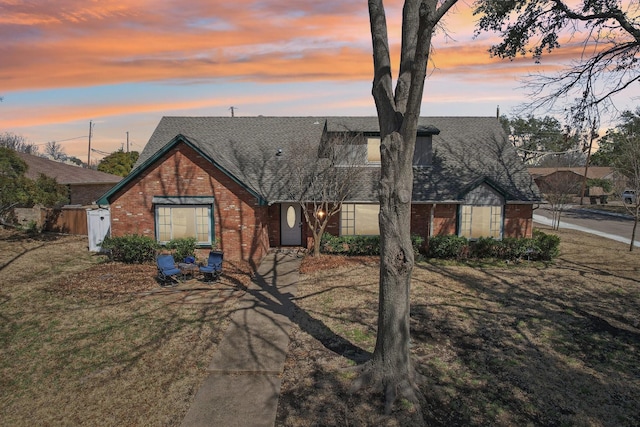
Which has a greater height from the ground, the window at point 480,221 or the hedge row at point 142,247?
the window at point 480,221

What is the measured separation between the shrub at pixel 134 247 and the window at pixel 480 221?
1330 cm

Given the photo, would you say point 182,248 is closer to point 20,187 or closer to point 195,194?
point 195,194

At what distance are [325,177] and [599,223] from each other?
84.4 feet

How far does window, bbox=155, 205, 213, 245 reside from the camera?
16219 millimetres

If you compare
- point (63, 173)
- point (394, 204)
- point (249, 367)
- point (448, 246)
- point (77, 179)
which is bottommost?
point (249, 367)

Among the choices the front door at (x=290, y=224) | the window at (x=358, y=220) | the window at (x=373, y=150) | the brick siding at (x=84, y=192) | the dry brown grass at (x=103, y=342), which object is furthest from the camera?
the brick siding at (x=84, y=192)

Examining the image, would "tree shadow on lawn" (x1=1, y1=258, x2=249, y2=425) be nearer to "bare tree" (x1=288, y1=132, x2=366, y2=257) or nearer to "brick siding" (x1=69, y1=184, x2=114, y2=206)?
"bare tree" (x1=288, y1=132, x2=366, y2=257)

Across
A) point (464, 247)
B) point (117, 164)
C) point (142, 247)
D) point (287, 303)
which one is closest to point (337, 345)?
point (287, 303)

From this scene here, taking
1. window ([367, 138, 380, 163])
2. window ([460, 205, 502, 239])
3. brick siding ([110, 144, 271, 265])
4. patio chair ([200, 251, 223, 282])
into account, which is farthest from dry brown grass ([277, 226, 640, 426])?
window ([367, 138, 380, 163])

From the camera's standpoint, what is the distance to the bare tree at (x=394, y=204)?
21.8ft

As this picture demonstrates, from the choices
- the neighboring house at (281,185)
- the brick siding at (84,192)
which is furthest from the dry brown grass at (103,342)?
the brick siding at (84,192)

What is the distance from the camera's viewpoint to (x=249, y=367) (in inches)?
298

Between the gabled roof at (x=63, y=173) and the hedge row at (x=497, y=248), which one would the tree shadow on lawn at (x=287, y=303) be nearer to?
the hedge row at (x=497, y=248)

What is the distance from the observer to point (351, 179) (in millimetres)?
16500
